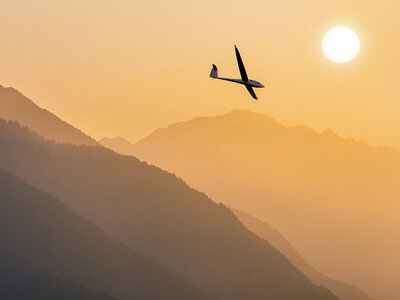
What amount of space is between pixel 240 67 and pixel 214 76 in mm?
34069

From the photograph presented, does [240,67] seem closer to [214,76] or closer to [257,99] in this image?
[257,99]

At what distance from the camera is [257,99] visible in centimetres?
14262

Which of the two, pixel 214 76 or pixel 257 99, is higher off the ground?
pixel 214 76

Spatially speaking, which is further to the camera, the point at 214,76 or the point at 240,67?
the point at 214,76

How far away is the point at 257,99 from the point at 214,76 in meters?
32.5

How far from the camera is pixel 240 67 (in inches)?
5468

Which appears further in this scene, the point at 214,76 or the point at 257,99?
the point at 214,76

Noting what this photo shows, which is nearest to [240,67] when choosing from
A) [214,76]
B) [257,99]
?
[257,99]

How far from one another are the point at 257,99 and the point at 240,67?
895 centimetres
